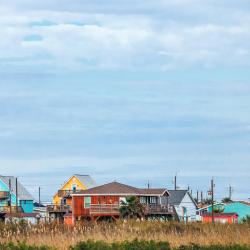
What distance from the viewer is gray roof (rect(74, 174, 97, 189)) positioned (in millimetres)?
98375

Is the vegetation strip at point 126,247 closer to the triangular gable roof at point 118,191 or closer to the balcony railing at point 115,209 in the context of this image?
the balcony railing at point 115,209

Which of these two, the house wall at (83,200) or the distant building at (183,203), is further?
the distant building at (183,203)

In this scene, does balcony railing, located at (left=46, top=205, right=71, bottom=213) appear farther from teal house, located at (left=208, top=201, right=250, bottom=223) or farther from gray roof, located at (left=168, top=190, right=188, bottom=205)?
teal house, located at (left=208, top=201, right=250, bottom=223)

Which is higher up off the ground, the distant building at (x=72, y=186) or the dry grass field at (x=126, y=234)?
the distant building at (x=72, y=186)

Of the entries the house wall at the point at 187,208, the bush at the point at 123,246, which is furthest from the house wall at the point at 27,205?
the bush at the point at 123,246

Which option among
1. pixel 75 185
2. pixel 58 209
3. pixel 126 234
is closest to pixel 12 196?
pixel 58 209

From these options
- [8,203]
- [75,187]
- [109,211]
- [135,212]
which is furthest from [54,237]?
[75,187]

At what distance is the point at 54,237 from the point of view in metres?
29.6

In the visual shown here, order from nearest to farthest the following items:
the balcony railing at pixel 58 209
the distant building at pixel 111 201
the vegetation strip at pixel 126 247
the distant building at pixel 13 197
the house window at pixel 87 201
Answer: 1. the vegetation strip at pixel 126 247
2. the distant building at pixel 111 201
3. the house window at pixel 87 201
4. the distant building at pixel 13 197
5. the balcony railing at pixel 58 209

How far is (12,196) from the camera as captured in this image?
9125 centimetres

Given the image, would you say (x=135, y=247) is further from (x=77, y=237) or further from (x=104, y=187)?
(x=104, y=187)

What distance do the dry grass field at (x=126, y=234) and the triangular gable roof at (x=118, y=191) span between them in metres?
39.5

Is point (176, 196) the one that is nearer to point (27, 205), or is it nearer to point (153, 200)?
point (153, 200)

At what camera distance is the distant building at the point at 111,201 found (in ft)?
246
